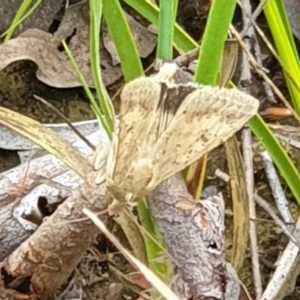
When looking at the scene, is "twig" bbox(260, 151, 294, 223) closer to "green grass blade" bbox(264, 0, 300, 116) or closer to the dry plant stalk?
"green grass blade" bbox(264, 0, 300, 116)

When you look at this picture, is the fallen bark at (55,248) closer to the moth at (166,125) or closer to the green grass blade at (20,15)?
the moth at (166,125)

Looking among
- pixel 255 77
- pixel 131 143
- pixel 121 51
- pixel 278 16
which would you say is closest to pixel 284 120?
pixel 255 77

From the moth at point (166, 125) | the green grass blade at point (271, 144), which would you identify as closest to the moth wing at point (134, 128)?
the moth at point (166, 125)

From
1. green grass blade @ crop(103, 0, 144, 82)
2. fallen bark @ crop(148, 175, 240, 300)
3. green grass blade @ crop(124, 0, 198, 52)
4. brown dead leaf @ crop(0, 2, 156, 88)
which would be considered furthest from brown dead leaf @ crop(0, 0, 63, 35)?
fallen bark @ crop(148, 175, 240, 300)

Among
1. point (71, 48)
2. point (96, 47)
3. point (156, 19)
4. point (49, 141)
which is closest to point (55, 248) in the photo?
point (49, 141)

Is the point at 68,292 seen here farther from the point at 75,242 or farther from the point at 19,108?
the point at 19,108

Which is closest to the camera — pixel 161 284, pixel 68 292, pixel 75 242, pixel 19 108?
pixel 161 284
